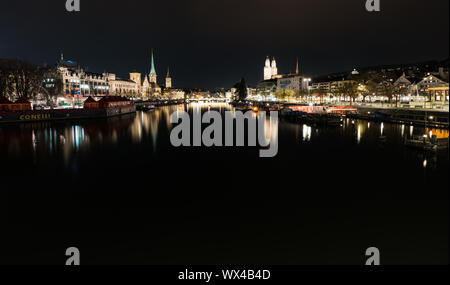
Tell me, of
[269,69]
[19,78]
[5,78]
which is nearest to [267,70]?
[269,69]

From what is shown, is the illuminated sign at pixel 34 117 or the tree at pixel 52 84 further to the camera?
the tree at pixel 52 84

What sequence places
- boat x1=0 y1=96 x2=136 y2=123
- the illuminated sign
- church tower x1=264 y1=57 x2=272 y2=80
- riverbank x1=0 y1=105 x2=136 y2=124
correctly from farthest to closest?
1. church tower x1=264 y1=57 x2=272 y2=80
2. the illuminated sign
3. boat x1=0 y1=96 x2=136 y2=123
4. riverbank x1=0 y1=105 x2=136 y2=124

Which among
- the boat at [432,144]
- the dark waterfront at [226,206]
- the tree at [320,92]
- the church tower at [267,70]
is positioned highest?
the church tower at [267,70]

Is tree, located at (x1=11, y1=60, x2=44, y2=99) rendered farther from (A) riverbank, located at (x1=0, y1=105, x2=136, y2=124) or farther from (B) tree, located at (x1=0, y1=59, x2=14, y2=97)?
(A) riverbank, located at (x1=0, y1=105, x2=136, y2=124)

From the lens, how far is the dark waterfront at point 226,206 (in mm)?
6824

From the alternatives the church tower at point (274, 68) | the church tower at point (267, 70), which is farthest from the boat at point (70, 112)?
the church tower at point (274, 68)

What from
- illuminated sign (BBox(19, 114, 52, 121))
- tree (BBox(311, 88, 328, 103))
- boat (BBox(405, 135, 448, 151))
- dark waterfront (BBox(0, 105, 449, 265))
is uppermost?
tree (BBox(311, 88, 328, 103))

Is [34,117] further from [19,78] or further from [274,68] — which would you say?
[274,68]

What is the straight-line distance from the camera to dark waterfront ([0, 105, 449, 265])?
682 centimetres

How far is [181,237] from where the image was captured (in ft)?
24.6

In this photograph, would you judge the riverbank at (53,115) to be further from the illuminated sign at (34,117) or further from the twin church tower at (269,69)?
the twin church tower at (269,69)

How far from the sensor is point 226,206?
958 cm

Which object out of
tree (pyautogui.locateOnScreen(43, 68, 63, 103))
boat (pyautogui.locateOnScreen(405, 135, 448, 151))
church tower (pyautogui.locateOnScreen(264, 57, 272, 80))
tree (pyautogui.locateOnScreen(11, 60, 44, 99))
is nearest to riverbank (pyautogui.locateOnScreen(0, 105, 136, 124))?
tree (pyautogui.locateOnScreen(11, 60, 44, 99))
